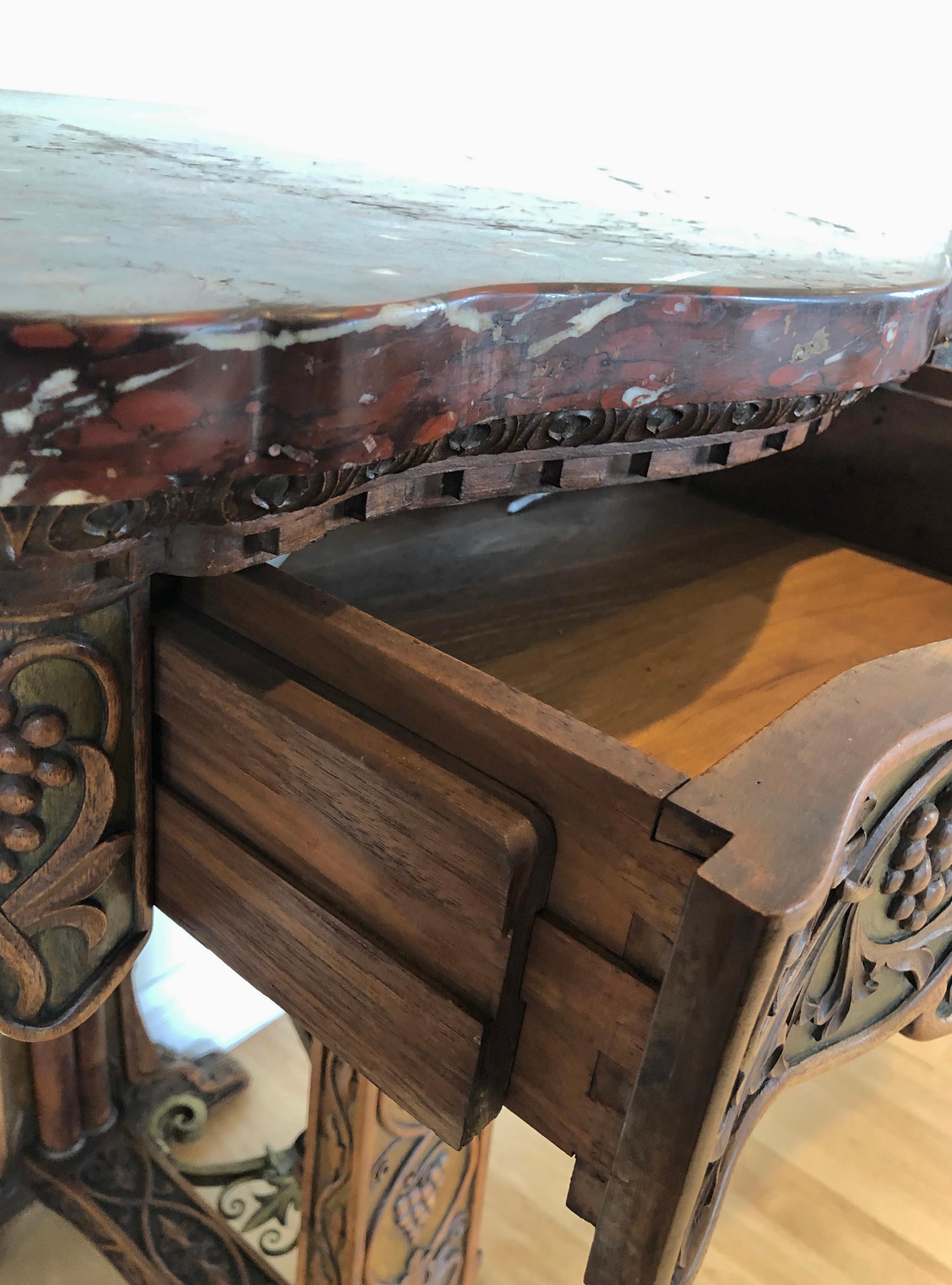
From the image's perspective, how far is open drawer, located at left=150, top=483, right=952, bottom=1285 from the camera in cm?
33

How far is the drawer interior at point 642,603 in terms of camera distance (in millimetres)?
558

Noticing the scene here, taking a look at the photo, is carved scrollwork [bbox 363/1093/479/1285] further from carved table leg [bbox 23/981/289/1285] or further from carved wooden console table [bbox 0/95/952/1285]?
carved wooden console table [bbox 0/95/952/1285]

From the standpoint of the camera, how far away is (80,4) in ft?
3.51

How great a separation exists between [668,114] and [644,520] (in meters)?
1.14

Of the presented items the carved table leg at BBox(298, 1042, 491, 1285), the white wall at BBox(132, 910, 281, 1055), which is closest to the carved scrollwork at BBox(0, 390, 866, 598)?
the carved table leg at BBox(298, 1042, 491, 1285)

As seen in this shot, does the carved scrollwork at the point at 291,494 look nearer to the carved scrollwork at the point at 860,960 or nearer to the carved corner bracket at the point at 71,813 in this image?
the carved corner bracket at the point at 71,813

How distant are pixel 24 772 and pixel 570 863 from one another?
0.80 ft

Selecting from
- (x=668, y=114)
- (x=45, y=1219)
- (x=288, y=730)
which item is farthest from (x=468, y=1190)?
(x=668, y=114)

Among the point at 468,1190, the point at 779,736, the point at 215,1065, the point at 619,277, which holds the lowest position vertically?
the point at 215,1065

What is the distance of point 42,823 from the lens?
48 cm

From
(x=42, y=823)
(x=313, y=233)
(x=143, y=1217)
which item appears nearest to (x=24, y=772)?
(x=42, y=823)

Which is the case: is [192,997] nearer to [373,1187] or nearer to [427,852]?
[373,1187]

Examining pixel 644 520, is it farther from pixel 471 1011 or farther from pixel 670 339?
pixel 471 1011

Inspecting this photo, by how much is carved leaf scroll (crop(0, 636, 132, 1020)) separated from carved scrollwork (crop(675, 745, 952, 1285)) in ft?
1.01
